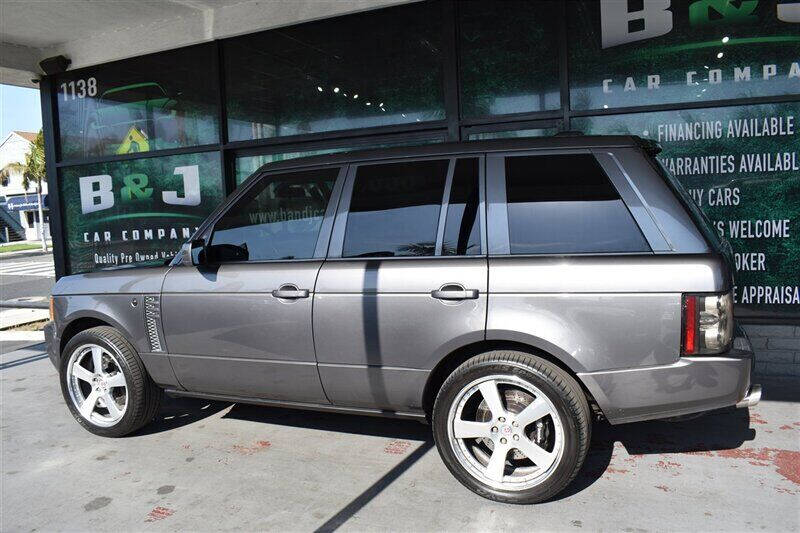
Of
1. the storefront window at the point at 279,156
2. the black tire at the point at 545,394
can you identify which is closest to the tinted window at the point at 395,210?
the black tire at the point at 545,394

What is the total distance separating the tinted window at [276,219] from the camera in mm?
3672

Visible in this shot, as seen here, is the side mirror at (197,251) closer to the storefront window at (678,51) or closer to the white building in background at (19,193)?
the storefront window at (678,51)

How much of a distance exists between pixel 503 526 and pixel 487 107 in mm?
4469

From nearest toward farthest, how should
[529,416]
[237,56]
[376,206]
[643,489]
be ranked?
[529,416]
[643,489]
[376,206]
[237,56]

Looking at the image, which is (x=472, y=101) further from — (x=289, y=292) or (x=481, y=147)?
(x=289, y=292)

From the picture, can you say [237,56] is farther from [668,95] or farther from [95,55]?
[668,95]

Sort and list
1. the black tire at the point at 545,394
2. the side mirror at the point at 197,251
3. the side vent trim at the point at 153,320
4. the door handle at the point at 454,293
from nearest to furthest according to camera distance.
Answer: the black tire at the point at 545,394 → the door handle at the point at 454,293 → the side mirror at the point at 197,251 → the side vent trim at the point at 153,320

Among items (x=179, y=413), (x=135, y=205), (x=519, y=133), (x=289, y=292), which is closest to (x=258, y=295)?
(x=289, y=292)

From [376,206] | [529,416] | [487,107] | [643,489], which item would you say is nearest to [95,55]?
[487,107]

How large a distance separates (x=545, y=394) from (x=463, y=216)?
3.40 feet

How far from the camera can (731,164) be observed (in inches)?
218

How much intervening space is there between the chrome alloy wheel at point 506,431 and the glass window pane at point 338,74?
400cm

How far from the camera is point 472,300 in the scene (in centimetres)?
312

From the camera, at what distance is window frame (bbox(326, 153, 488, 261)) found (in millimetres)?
3254
